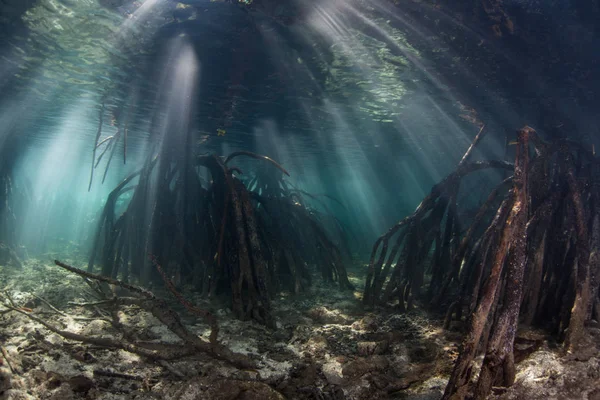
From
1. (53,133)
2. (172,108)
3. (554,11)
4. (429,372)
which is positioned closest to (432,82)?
(554,11)

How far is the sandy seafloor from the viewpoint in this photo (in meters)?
2.72

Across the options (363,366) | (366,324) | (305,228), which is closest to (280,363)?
(363,366)

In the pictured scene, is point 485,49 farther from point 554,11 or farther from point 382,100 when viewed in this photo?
point 382,100

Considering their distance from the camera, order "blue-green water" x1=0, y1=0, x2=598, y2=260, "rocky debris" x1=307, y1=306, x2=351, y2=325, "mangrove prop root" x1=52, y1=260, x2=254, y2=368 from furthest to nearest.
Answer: "blue-green water" x1=0, y1=0, x2=598, y2=260 < "rocky debris" x1=307, y1=306, x2=351, y2=325 < "mangrove prop root" x1=52, y1=260, x2=254, y2=368

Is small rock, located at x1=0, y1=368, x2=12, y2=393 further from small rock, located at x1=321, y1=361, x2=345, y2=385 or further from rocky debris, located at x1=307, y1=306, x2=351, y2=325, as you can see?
rocky debris, located at x1=307, y1=306, x2=351, y2=325

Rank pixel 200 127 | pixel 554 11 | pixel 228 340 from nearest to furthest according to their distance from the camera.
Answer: pixel 228 340, pixel 554 11, pixel 200 127

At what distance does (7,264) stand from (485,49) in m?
13.5

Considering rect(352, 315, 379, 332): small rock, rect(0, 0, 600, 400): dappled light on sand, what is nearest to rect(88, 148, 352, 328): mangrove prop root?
rect(0, 0, 600, 400): dappled light on sand

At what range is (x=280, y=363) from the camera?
3.57m

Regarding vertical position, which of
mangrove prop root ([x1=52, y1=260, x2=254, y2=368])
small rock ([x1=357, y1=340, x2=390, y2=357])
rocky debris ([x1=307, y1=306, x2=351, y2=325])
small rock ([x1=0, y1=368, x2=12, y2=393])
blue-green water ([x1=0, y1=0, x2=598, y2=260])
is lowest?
rocky debris ([x1=307, y1=306, x2=351, y2=325])

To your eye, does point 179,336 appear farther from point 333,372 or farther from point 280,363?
point 333,372

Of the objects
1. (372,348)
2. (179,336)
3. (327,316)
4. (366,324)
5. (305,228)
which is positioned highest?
(179,336)

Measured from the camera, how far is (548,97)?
780 centimetres

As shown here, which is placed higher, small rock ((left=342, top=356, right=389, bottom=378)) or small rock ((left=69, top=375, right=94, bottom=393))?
small rock ((left=69, top=375, right=94, bottom=393))
